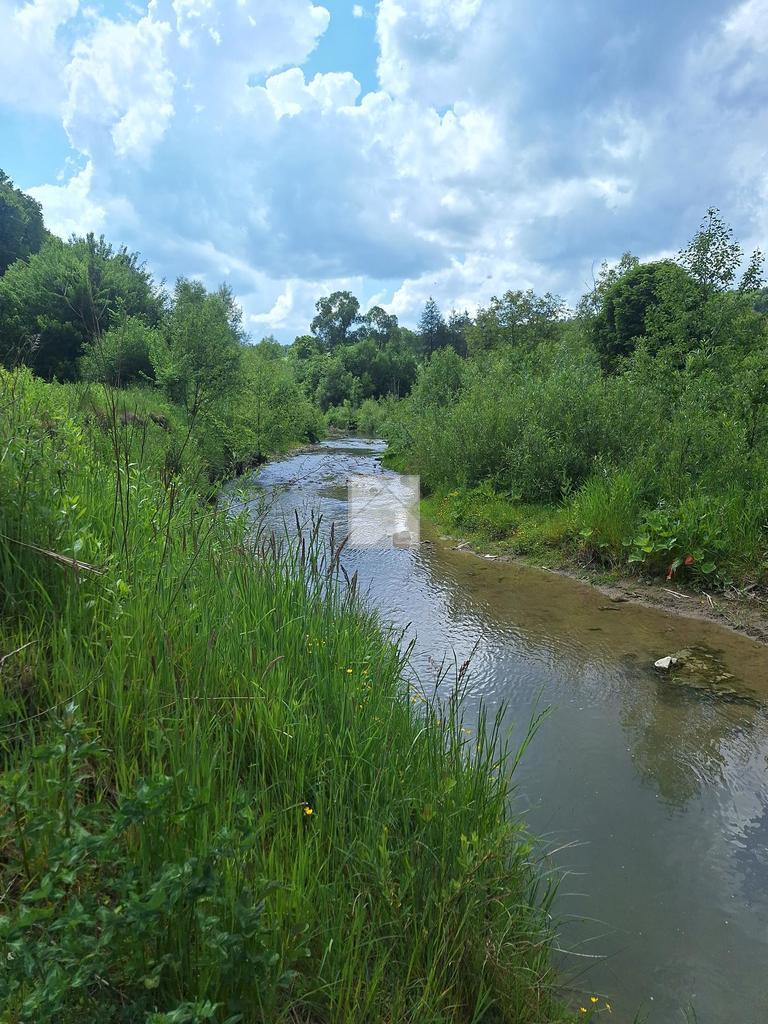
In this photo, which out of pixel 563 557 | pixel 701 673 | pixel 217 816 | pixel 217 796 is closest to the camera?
pixel 217 816

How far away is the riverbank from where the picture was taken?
23.2ft

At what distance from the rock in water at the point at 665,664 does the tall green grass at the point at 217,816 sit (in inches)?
133

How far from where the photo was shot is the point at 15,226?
3791 centimetres

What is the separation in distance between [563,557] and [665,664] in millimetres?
3718

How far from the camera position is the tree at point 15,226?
1459 inches

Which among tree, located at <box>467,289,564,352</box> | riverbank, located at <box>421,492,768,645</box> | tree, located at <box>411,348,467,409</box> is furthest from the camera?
tree, located at <box>467,289,564,352</box>

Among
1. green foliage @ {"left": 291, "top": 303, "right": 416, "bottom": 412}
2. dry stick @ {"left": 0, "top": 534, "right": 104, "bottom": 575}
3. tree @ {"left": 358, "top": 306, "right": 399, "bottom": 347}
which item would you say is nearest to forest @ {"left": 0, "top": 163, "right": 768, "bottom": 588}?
dry stick @ {"left": 0, "top": 534, "right": 104, "bottom": 575}

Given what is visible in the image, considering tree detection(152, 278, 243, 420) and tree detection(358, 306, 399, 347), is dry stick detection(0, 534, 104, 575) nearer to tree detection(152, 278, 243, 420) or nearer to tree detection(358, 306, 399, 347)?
tree detection(152, 278, 243, 420)

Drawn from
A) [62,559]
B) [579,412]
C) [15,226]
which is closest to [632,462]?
[579,412]

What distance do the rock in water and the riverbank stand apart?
4.24 ft

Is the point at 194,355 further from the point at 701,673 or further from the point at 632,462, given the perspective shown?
the point at 701,673

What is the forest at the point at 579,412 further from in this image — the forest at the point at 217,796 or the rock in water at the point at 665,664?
the rock in water at the point at 665,664

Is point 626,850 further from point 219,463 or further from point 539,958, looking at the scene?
point 219,463

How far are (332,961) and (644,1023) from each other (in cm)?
146
